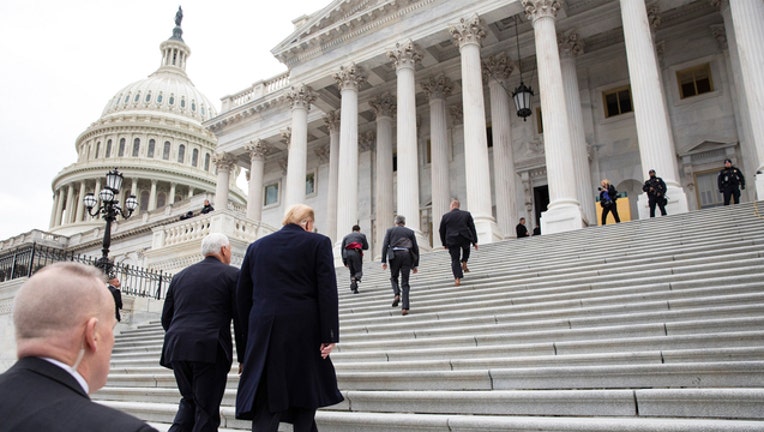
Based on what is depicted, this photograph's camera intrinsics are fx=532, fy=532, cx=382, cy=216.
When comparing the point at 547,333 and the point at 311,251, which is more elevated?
the point at 311,251

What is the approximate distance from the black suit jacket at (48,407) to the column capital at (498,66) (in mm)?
23800

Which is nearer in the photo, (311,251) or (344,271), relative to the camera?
Answer: (311,251)

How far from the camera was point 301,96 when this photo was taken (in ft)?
84.3

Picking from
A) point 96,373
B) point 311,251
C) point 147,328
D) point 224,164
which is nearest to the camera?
point 96,373

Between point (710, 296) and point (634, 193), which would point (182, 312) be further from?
point (634, 193)

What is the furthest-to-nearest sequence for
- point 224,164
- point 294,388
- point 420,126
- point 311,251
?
point 224,164, point 420,126, point 311,251, point 294,388

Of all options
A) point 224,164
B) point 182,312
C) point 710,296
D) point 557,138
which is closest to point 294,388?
point 182,312

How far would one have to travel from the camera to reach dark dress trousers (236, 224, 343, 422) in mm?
3955

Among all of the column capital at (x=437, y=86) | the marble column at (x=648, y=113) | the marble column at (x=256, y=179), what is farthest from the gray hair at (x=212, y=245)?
the marble column at (x=256, y=179)

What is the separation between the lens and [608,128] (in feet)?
76.7

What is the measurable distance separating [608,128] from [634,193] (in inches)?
124

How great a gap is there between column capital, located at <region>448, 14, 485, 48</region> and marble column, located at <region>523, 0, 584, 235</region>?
1.92m

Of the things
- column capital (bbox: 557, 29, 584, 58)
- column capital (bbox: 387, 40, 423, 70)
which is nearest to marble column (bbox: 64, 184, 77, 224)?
column capital (bbox: 387, 40, 423, 70)

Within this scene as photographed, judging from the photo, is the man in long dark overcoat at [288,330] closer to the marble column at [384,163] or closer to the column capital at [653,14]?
the column capital at [653,14]
